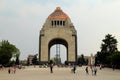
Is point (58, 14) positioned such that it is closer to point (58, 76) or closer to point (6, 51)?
point (6, 51)

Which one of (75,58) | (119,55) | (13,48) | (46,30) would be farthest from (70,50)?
(119,55)

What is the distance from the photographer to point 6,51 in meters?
69.8

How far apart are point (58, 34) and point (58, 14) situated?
4.61m

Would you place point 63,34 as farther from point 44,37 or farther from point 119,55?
point 119,55

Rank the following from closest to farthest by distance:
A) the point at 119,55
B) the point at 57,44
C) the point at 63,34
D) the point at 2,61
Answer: the point at 119,55
the point at 2,61
the point at 63,34
the point at 57,44

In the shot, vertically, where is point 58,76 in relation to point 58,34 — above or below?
below

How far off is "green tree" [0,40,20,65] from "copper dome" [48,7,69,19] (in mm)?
11179

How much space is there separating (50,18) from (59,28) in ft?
10.6

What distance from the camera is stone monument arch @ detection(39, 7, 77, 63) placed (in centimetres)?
7125

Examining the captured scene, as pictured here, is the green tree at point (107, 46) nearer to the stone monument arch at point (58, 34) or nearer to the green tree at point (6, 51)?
the stone monument arch at point (58, 34)

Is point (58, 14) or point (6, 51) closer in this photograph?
point (6, 51)

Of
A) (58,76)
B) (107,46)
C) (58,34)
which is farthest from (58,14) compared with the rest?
(58,76)

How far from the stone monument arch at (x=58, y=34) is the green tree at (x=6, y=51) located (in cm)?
644

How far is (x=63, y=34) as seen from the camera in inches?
2884
